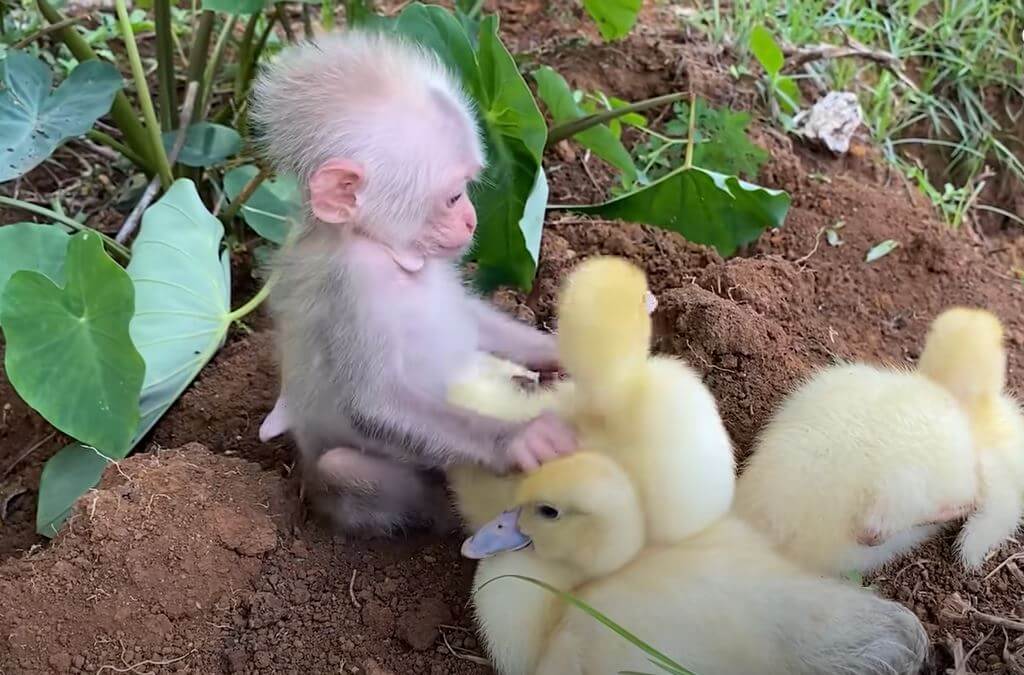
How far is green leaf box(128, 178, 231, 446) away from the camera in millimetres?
2121

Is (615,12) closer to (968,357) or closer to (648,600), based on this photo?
(968,357)

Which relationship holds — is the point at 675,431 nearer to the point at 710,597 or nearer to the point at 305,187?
the point at 710,597

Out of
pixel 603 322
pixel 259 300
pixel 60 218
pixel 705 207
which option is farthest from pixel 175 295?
pixel 705 207

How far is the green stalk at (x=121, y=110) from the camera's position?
262 cm

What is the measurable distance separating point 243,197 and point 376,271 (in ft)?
3.00

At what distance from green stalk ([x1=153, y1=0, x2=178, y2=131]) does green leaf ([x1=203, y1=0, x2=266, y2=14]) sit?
0.43m

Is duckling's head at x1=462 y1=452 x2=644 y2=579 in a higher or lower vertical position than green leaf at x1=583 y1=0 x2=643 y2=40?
lower

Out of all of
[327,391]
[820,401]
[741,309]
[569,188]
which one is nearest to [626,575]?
[820,401]

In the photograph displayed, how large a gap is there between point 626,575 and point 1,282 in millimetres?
1417

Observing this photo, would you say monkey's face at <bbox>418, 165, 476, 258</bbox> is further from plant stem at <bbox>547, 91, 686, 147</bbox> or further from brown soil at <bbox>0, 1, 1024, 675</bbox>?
plant stem at <bbox>547, 91, 686, 147</bbox>

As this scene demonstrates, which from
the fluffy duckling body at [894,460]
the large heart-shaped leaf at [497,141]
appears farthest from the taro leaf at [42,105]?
the fluffy duckling body at [894,460]

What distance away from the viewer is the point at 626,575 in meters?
1.56

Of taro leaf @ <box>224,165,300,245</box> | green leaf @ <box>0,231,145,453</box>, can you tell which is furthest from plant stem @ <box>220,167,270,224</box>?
green leaf @ <box>0,231,145,453</box>

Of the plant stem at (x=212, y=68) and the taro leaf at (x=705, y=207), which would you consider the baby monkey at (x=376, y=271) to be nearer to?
the taro leaf at (x=705, y=207)
